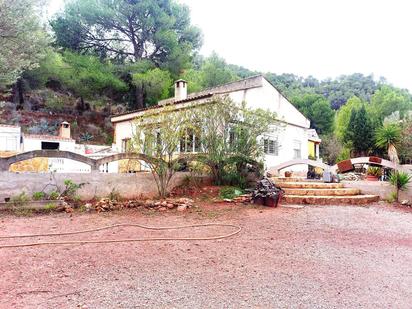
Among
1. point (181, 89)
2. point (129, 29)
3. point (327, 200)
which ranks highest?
point (129, 29)

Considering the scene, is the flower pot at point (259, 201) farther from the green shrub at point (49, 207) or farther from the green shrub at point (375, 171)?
the green shrub at point (375, 171)

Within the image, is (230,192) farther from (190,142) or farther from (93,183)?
(93,183)

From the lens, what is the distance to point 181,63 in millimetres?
27438

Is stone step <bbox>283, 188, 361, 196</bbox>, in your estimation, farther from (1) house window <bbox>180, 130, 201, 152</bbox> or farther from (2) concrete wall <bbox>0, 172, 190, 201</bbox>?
(2) concrete wall <bbox>0, 172, 190, 201</bbox>

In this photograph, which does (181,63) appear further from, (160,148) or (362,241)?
(362,241)

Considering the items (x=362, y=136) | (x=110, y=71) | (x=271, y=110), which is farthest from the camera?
(x=110, y=71)

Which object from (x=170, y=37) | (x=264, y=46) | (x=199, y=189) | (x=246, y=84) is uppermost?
(x=264, y=46)

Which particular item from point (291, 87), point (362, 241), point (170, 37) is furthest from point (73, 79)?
point (291, 87)

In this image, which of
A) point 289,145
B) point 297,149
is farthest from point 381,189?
point 297,149

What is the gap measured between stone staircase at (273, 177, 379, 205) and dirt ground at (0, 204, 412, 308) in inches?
116

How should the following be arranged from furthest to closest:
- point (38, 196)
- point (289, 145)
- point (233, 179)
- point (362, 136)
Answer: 1. point (362, 136)
2. point (289, 145)
3. point (233, 179)
4. point (38, 196)

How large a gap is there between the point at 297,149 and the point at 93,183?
43.9 feet

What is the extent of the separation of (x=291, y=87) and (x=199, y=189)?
3769 cm

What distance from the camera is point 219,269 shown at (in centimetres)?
392
